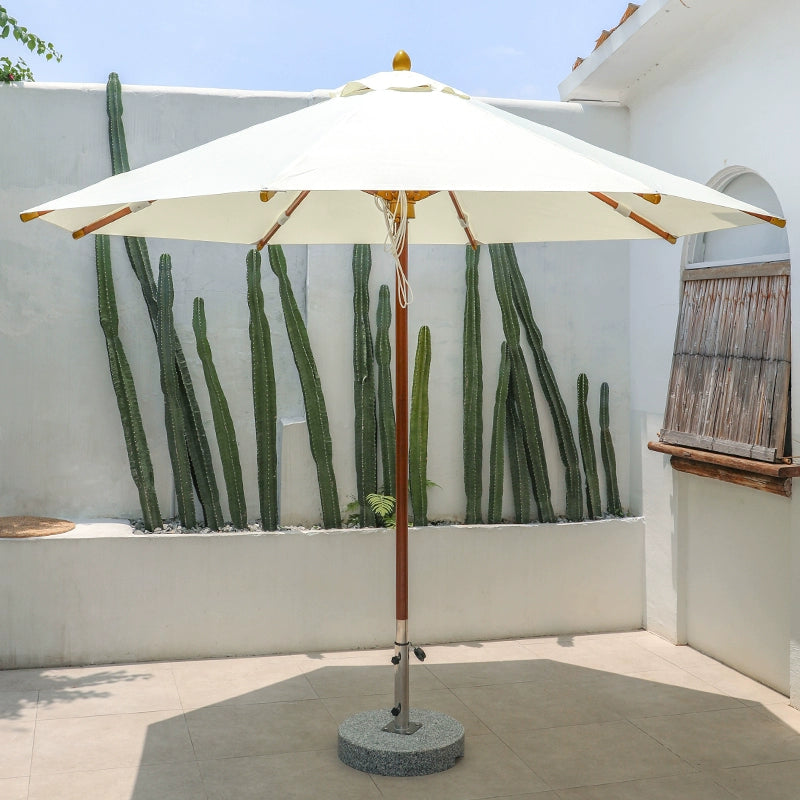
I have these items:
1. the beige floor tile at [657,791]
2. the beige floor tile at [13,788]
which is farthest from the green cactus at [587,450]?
the beige floor tile at [13,788]

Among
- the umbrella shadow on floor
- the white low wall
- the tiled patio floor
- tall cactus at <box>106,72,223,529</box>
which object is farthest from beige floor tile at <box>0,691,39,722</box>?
tall cactus at <box>106,72,223,529</box>

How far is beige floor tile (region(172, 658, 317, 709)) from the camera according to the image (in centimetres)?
440

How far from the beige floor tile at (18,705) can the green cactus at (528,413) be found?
2941 millimetres

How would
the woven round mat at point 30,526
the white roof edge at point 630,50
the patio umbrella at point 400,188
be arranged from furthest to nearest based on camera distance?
1. the woven round mat at point 30,526
2. the white roof edge at point 630,50
3. the patio umbrella at point 400,188

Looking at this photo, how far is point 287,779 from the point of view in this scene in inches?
138

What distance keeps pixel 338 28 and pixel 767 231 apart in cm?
1144

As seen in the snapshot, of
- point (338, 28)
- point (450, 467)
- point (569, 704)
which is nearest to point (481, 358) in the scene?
point (450, 467)

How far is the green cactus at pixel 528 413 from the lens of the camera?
5559 mm

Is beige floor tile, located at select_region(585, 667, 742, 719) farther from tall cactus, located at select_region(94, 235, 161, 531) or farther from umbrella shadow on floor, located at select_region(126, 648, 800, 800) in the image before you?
tall cactus, located at select_region(94, 235, 161, 531)

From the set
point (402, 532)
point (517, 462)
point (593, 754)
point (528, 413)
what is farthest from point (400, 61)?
point (593, 754)

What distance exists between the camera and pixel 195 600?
16.4 ft

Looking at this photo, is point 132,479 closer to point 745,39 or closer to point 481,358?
point 481,358

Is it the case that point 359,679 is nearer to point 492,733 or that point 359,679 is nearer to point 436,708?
point 436,708

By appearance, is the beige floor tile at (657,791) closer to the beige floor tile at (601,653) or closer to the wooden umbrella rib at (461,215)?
the beige floor tile at (601,653)
